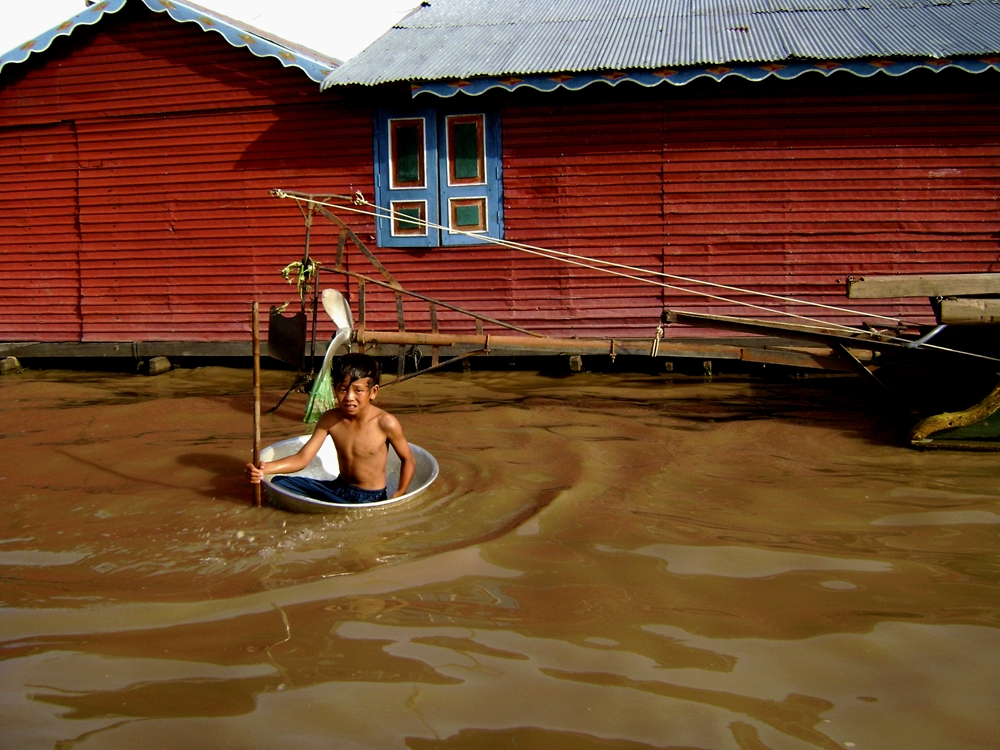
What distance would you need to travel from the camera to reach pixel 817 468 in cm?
565

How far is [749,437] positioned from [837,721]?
4.00 metres

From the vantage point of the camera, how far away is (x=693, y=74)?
8.72m

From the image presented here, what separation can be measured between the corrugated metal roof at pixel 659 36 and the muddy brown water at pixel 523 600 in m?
4.56

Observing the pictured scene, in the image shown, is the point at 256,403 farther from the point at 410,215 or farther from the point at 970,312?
the point at 410,215

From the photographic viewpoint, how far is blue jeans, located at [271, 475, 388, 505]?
4855mm

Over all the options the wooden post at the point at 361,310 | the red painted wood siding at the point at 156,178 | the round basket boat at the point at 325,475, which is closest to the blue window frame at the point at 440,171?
the red painted wood siding at the point at 156,178

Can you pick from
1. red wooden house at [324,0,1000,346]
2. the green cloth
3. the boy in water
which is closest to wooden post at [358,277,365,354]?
the green cloth

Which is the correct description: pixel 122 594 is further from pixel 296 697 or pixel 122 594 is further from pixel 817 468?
pixel 817 468

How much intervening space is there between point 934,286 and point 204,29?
8572 mm

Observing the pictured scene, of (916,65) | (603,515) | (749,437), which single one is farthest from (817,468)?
(916,65)

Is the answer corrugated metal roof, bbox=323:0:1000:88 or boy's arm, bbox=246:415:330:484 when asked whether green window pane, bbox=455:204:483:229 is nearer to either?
corrugated metal roof, bbox=323:0:1000:88

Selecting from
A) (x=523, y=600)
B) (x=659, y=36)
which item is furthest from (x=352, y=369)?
(x=659, y=36)

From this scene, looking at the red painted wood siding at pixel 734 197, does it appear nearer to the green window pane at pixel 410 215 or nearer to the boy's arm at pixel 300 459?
the green window pane at pixel 410 215

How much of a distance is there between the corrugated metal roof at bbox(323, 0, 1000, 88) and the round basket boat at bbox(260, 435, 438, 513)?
5086mm
